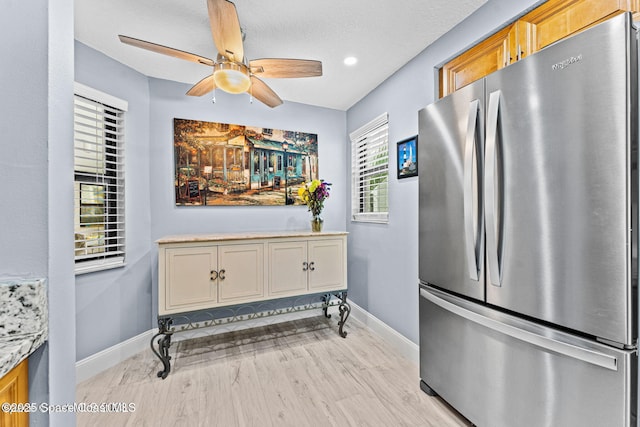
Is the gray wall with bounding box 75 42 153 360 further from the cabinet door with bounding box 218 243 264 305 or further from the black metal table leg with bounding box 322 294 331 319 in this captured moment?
the black metal table leg with bounding box 322 294 331 319

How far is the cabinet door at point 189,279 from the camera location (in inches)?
83.8

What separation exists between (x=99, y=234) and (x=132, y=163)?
0.68m

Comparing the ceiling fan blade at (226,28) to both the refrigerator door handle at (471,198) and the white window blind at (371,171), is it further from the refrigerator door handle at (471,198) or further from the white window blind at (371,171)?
the white window blind at (371,171)

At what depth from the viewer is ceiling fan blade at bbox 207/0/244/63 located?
53.7 inches

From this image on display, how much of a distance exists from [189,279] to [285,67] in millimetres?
1788

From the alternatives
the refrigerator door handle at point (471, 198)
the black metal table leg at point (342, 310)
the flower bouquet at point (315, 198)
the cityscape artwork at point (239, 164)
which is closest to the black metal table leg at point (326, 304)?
the black metal table leg at point (342, 310)

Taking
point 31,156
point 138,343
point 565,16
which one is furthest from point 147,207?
point 565,16

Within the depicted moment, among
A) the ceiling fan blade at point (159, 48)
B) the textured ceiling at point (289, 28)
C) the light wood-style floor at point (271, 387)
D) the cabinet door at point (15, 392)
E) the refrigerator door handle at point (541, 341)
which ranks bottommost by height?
the light wood-style floor at point (271, 387)

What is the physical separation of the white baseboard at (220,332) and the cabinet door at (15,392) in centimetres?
182

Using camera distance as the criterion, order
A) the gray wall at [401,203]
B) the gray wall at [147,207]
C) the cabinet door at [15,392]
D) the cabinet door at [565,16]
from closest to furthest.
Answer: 1. the cabinet door at [15,392]
2. the cabinet door at [565,16]
3. the gray wall at [401,203]
4. the gray wall at [147,207]

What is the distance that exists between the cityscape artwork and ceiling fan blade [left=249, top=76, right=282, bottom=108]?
714 millimetres

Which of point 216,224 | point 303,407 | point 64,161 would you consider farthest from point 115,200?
point 303,407

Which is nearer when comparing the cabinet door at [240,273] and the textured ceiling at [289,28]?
the textured ceiling at [289,28]

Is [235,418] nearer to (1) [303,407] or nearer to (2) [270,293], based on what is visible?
(1) [303,407]
